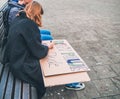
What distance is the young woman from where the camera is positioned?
244 cm

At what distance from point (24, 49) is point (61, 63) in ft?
2.10

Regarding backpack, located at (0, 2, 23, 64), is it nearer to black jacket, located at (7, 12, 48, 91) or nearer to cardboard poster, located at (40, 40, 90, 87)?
black jacket, located at (7, 12, 48, 91)

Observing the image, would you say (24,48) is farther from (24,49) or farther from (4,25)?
(4,25)

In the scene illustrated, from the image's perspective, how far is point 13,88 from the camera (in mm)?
2441

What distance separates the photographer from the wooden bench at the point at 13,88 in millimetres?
2303

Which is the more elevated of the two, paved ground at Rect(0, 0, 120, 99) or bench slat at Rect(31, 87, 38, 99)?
bench slat at Rect(31, 87, 38, 99)

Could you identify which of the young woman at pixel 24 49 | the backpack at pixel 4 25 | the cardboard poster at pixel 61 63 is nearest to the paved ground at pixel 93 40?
the cardboard poster at pixel 61 63

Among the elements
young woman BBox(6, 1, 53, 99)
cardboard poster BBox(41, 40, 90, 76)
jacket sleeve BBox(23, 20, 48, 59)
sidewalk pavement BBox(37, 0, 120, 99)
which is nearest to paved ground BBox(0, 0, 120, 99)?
sidewalk pavement BBox(37, 0, 120, 99)

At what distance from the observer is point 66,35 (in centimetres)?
611

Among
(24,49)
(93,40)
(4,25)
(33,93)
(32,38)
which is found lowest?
(93,40)

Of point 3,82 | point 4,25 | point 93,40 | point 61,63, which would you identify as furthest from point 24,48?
point 93,40

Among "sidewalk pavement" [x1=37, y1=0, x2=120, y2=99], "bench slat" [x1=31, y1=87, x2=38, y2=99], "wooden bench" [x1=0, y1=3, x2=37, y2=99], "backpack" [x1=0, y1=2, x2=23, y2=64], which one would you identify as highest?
"backpack" [x1=0, y1=2, x2=23, y2=64]

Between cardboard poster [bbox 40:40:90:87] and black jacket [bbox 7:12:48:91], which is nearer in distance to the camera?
black jacket [bbox 7:12:48:91]

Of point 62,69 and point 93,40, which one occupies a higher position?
point 62,69
